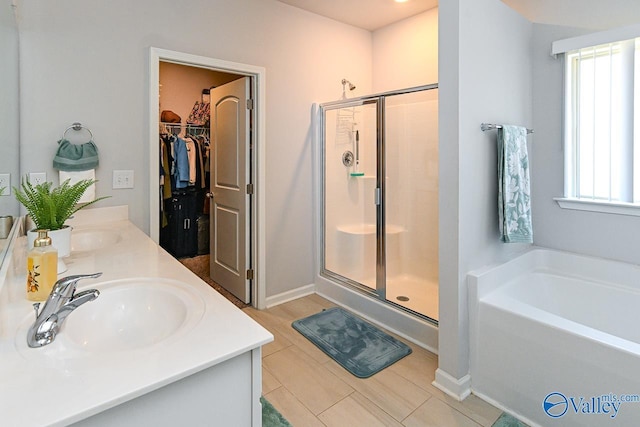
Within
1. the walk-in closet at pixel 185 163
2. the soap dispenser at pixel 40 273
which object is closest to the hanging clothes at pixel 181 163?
the walk-in closet at pixel 185 163

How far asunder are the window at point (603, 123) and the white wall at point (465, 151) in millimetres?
500

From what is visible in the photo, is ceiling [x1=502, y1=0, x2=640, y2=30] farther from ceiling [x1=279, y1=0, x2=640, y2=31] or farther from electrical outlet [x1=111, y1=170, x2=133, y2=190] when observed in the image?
electrical outlet [x1=111, y1=170, x2=133, y2=190]

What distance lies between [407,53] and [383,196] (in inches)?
58.7

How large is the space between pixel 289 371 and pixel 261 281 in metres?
1.02

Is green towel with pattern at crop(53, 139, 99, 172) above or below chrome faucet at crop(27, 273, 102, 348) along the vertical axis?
above

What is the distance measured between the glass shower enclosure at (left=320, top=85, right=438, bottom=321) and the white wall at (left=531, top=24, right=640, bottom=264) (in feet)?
2.46

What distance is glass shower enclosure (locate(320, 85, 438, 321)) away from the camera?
301cm

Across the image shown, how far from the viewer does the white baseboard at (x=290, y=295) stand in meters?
3.20

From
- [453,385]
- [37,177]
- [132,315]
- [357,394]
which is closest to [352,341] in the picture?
[357,394]

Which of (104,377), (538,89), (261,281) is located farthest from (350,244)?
(104,377)

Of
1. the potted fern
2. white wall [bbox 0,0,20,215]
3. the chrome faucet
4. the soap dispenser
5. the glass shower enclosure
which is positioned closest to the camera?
the chrome faucet

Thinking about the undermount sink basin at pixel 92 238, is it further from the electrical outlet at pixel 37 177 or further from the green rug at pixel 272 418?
the green rug at pixel 272 418

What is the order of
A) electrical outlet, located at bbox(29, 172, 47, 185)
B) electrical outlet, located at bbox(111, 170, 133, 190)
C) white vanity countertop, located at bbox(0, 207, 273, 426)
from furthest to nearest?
electrical outlet, located at bbox(111, 170, 133, 190) < electrical outlet, located at bbox(29, 172, 47, 185) < white vanity countertop, located at bbox(0, 207, 273, 426)

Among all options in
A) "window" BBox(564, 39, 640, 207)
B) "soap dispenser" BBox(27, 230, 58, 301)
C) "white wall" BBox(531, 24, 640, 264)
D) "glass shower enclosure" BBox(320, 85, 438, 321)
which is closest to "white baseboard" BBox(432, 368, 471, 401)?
"glass shower enclosure" BBox(320, 85, 438, 321)
